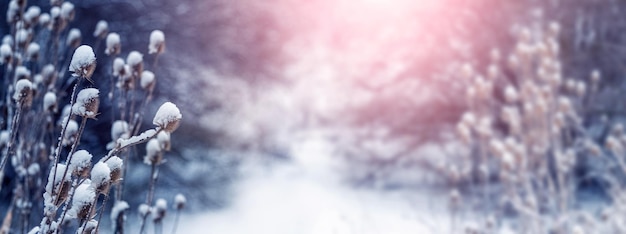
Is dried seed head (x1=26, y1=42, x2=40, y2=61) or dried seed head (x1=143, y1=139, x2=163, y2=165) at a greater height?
dried seed head (x1=26, y1=42, x2=40, y2=61)

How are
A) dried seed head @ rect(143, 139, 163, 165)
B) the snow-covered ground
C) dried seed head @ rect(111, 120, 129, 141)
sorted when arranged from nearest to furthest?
dried seed head @ rect(143, 139, 163, 165) → dried seed head @ rect(111, 120, 129, 141) → the snow-covered ground

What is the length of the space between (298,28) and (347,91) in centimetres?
103

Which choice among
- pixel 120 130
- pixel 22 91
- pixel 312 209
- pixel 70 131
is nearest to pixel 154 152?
pixel 120 130

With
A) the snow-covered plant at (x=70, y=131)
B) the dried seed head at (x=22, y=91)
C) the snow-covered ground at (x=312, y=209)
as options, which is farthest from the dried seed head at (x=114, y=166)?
the snow-covered ground at (x=312, y=209)

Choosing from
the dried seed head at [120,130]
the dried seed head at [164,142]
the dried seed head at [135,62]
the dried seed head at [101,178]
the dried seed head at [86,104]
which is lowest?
the dried seed head at [101,178]

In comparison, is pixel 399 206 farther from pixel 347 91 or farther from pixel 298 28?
pixel 298 28

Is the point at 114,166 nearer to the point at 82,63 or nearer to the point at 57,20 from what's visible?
the point at 82,63

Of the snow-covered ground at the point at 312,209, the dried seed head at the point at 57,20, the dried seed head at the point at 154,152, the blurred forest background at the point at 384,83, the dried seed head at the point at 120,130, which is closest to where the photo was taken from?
the dried seed head at the point at 154,152

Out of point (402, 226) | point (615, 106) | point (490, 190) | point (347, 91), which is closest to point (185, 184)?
point (402, 226)

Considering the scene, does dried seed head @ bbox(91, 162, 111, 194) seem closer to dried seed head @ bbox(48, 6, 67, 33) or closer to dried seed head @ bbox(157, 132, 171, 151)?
dried seed head @ bbox(157, 132, 171, 151)

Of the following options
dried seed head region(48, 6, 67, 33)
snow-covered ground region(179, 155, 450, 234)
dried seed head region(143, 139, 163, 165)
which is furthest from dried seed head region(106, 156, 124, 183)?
snow-covered ground region(179, 155, 450, 234)

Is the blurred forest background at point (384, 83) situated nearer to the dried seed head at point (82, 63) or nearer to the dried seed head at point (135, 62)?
the dried seed head at point (135, 62)

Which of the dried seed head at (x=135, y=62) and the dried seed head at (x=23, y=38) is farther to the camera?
the dried seed head at (x=23, y=38)

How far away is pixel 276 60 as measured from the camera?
5.09 m
